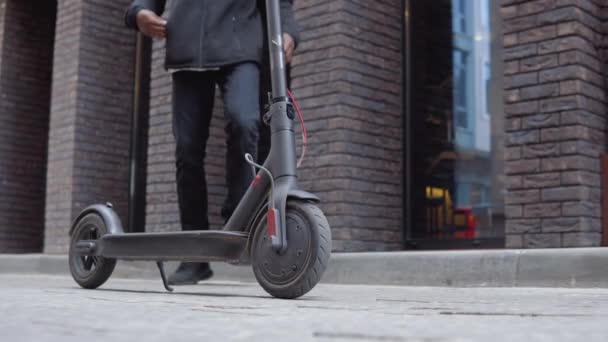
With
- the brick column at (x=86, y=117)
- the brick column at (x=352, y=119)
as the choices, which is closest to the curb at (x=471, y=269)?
the brick column at (x=352, y=119)

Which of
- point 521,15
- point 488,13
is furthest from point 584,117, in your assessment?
point 488,13

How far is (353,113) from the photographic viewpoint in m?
5.54

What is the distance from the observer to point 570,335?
5.16 feet

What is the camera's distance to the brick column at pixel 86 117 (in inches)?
302

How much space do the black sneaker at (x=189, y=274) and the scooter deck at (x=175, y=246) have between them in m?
0.27

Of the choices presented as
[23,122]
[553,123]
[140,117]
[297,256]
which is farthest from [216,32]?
[23,122]

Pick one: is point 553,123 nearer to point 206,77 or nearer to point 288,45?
point 288,45

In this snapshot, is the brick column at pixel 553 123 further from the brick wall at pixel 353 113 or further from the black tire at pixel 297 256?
the black tire at pixel 297 256

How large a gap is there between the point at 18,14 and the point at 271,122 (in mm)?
6898

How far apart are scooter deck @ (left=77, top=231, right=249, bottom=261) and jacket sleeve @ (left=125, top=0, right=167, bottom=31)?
38.1 inches

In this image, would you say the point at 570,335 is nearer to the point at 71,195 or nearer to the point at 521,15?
the point at 521,15

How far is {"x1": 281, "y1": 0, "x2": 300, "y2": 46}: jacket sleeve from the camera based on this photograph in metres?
3.65

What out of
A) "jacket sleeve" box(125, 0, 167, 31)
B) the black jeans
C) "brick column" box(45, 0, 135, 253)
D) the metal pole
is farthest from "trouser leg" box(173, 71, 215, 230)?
"brick column" box(45, 0, 135, 253)

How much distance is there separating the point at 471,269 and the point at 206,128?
141 cm
